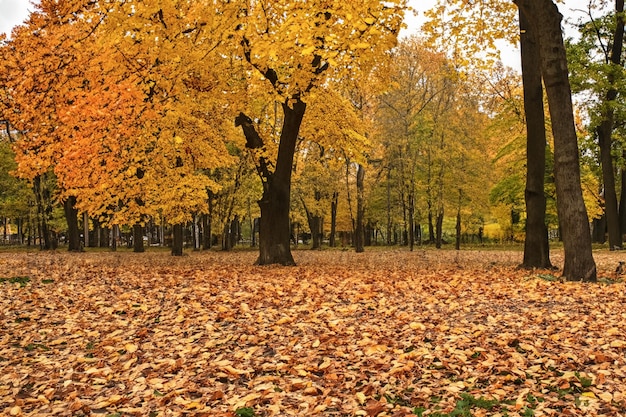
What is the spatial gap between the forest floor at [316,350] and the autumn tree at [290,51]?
443 cm

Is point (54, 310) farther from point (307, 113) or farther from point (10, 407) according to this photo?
point (307, 113)

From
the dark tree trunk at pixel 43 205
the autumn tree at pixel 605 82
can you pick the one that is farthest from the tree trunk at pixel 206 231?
the autumn tree at pixel 605 82

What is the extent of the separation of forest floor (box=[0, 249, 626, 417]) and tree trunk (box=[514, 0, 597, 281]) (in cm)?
71

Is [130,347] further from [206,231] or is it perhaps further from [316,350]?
[206,231]

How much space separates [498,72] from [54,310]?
104 ft

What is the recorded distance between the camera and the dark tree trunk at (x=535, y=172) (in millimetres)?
13766

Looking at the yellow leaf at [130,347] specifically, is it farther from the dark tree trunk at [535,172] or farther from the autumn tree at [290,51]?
the dark tree trunk at [535,172]

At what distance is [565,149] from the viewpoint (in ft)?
35.6

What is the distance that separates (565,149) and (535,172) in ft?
9.87

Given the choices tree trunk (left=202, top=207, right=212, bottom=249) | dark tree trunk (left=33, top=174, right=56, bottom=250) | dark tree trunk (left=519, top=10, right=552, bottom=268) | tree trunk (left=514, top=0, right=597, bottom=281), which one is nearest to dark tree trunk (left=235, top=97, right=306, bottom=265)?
dark tree trunk (left=519, top=10, right=552, bottom=268)

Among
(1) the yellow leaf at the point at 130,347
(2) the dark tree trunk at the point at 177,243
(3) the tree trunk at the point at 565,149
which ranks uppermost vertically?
(3) the tree trunk at the point at 565,149

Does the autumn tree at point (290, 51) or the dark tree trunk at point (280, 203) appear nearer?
the autumn tree at point (290, 51)

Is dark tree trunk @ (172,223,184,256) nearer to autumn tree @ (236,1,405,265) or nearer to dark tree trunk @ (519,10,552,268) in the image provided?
autumn tree @ (236,1,405,265)

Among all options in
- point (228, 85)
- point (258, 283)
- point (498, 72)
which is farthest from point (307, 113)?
point (498, 72)
